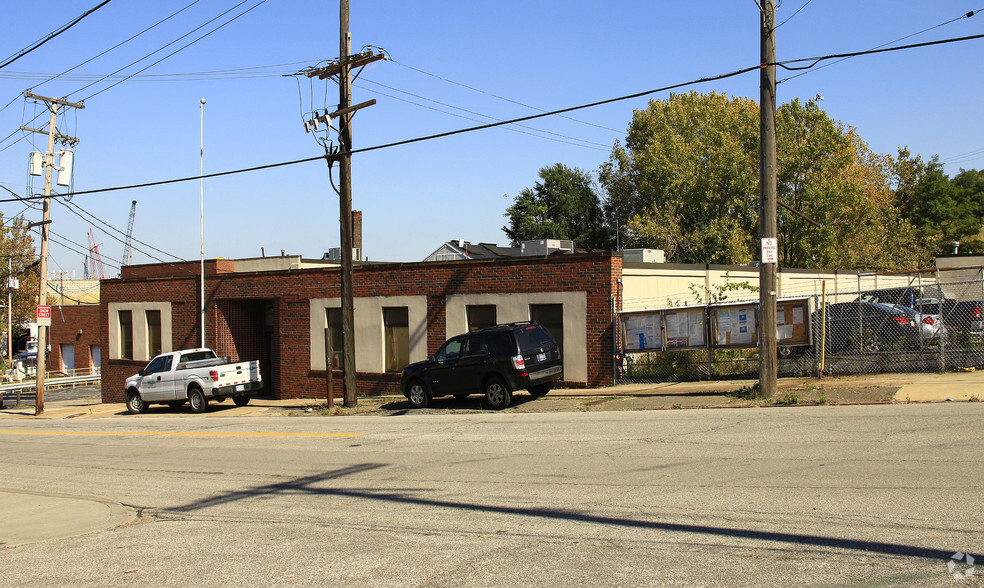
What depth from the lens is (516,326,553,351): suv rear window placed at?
60.0 ft

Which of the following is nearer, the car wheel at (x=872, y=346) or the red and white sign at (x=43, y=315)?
the car wheel at (x=872, y=346)

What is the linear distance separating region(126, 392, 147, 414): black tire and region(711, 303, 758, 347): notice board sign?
18773 mm

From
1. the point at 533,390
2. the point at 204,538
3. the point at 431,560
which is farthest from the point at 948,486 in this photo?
the point at 533,390

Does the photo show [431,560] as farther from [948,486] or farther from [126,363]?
[126,363]

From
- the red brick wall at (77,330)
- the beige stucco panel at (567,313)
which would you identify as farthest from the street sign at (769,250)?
the red brick wall at (77,330)

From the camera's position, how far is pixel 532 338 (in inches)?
730

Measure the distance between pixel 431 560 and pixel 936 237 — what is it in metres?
81.7

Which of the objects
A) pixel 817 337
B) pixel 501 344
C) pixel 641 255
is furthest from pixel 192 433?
pixel 641 255

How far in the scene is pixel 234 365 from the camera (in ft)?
83.2

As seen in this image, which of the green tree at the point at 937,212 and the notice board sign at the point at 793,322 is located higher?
the green tree at the point at 937,212

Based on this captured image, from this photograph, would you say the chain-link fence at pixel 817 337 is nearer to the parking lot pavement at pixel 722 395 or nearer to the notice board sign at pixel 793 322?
the notice board sign at pixel 793 322

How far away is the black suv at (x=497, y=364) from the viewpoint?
59.6 ft

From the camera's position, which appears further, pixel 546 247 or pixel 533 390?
pixel 546 247

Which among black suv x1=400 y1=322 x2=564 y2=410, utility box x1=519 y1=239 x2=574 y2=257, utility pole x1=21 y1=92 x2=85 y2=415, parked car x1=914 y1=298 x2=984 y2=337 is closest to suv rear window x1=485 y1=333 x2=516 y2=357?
black suv x1=400 y1=322 x2=564 y2=410
